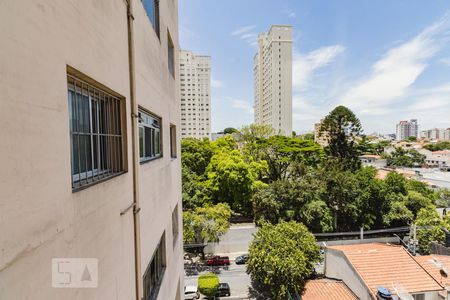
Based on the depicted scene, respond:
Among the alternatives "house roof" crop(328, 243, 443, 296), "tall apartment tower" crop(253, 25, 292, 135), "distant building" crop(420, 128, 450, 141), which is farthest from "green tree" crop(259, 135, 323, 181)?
"distant building" crop(420, 128, 450, 141)

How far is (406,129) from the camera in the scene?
7185 inches

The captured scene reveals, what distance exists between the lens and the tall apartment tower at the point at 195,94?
249 ft

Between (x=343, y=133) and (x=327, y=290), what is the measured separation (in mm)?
23096

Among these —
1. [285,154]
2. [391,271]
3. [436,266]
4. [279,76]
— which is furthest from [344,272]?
[279,76]

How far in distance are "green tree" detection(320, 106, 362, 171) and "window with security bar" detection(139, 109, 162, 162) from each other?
29.3m

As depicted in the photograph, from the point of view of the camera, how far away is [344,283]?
1209 cm

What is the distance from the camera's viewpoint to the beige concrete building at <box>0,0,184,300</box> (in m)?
1.27

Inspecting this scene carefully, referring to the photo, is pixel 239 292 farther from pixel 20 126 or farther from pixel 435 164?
pixel 435 164

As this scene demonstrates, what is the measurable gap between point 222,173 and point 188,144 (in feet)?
25.5

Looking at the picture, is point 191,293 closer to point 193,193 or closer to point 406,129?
point 193,193

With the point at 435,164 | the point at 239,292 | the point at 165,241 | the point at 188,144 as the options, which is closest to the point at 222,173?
the point at 188,144

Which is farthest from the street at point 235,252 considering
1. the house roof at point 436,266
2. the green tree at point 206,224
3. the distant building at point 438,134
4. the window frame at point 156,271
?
the distant building at point 438,134

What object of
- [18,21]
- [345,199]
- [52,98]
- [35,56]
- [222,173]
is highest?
[18,21]

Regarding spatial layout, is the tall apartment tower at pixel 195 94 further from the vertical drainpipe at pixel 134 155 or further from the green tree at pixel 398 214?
the vertical drainpipe at pixel 134 155
